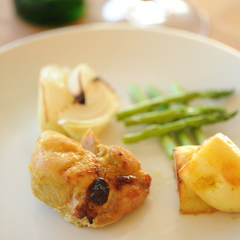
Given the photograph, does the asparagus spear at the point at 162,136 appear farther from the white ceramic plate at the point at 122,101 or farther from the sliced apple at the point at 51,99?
the sliced apple at the point at 51,99

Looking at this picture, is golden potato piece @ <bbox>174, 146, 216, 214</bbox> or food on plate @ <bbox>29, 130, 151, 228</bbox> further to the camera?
golden potato piece @ <bbox>174, 146, 216, 214</bbox>

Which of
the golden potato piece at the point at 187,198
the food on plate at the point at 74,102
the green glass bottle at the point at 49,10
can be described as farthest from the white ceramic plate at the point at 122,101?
the green glass bottle at the point at 49,10

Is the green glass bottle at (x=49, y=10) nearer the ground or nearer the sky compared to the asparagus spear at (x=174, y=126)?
nearer the sky

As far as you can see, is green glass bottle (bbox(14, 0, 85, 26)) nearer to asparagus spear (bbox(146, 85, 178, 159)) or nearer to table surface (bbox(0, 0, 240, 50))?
table surface (bbox(0, 0, 240, 50))

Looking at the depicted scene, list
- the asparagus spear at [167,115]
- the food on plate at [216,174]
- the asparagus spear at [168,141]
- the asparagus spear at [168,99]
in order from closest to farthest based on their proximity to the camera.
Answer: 1. the food on plate at [216,174]
2. the asparagus spear at [168,141]
3. the asparagus spear at [167,115]
4. the asparagus spear at [168,99]

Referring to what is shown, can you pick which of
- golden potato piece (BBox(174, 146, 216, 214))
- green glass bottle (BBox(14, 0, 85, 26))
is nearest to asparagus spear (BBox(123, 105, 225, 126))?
golden potato piece (BBox(174, 146, 216, 214))

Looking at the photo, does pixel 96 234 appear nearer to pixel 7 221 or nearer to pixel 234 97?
pixel 7 221
